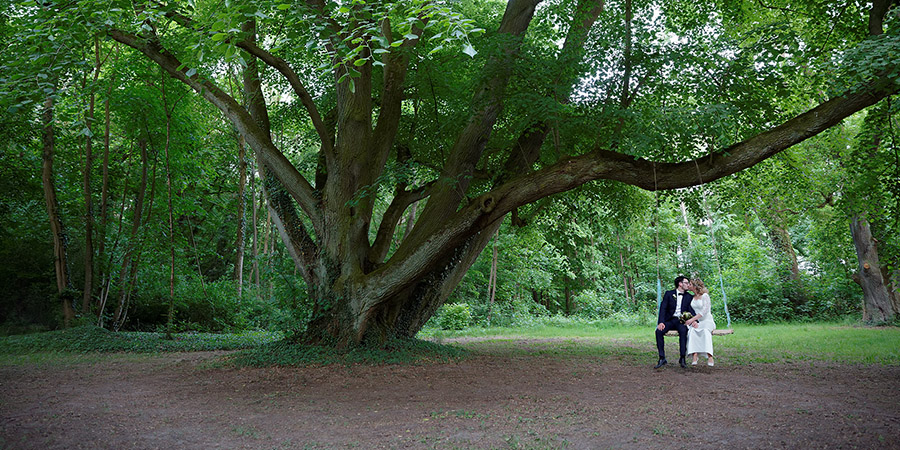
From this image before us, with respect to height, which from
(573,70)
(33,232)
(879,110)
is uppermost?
(573,70)

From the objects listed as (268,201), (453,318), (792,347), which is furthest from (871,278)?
(268,201)

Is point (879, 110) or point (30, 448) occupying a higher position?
point (879, 110)

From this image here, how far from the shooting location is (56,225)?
37.4 feet

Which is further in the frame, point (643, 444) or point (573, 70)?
point (573, 70)

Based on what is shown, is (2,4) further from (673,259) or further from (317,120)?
(673,259)

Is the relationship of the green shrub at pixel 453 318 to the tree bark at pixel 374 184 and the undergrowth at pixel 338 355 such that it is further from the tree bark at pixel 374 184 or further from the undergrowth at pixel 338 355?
the undergrowth at pixel 338 355

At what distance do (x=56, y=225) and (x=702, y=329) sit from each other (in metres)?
12.7

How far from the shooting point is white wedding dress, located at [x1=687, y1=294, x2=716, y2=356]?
25.3ft

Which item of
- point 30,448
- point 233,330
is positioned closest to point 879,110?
point 30,448

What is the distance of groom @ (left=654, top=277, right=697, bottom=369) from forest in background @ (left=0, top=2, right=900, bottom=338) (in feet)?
4.76

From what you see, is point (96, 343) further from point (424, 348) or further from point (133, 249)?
point (424, 348)

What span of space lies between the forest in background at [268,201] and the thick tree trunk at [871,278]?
6 cm

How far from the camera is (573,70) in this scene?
7.09 m

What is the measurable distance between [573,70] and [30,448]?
674cm
